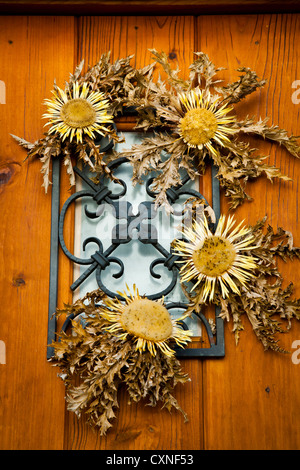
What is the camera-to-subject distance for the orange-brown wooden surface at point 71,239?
4.20 feet

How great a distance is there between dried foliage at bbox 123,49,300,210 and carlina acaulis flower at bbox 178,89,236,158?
0.01m

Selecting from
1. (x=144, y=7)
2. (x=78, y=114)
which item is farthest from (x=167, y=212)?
(x=144, y=7)

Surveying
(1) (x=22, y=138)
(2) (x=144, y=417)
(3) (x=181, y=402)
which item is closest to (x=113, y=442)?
(2) (x=144, y=417)

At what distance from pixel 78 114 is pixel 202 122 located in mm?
328

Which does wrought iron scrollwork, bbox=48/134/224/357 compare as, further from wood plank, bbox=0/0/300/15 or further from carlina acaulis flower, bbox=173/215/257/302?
wood plank, bbox=0/0/300/15

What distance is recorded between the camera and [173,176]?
1.33 metres

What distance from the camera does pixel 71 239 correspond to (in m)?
1.37

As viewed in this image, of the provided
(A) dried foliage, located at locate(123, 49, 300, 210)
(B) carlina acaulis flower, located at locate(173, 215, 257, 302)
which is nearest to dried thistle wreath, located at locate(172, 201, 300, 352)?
(B) carlina acaulis flower, located at locate(173, 215, 257, 302)

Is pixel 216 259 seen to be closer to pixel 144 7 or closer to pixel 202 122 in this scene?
pixel 202 122

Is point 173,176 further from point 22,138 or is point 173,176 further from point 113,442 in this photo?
point 113,442

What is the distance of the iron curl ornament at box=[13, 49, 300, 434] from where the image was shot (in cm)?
124

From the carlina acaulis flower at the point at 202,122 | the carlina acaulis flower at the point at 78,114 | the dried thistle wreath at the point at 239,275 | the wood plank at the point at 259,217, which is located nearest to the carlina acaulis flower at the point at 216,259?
the dried thistle wreath at the point at 239,275

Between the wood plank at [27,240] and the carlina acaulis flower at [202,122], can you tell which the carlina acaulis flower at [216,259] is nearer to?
the carlina acaulis flower at [202,122]

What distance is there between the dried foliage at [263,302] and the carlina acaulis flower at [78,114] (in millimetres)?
490
